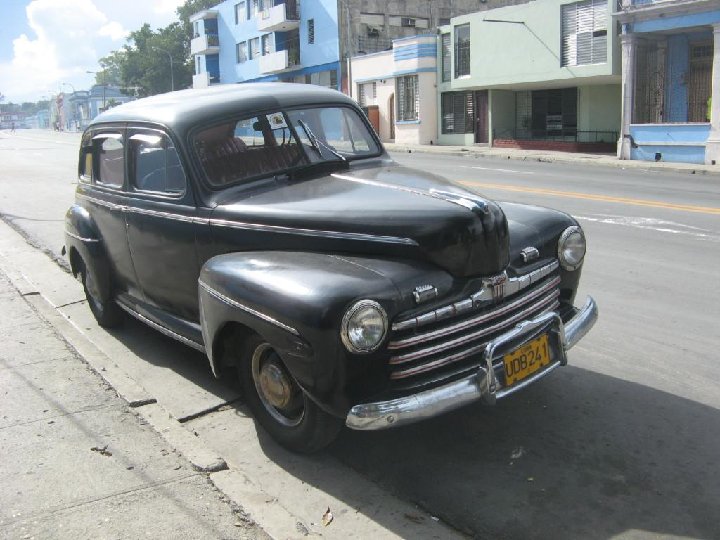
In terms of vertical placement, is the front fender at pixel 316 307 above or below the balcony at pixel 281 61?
below

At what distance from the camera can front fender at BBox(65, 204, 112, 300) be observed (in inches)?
224

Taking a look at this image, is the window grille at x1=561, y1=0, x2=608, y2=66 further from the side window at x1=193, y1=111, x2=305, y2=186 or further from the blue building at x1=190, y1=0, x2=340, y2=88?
the side window at x1=193, y1=111, x2=305, y2=186

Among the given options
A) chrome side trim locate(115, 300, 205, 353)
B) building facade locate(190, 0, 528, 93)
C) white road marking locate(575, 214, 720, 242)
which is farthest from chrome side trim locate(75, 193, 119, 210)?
building facade locate(190, 0, 528, 93)

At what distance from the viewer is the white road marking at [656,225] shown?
9.30m

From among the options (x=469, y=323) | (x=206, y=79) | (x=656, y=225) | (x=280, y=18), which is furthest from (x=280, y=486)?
(x=206, y=79)

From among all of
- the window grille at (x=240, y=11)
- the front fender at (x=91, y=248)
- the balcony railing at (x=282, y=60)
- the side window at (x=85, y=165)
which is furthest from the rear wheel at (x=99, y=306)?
the window grille at (x=240, y=11)

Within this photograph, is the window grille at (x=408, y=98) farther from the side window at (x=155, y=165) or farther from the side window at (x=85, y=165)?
the side window at (x=155, y=165)

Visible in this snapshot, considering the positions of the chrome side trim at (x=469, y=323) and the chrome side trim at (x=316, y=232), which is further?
the chrome side trim at (x=316, y=232)

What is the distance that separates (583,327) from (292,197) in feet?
5.97

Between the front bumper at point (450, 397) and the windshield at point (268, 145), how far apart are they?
185cm

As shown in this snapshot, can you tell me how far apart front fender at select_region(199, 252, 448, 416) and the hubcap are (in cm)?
29

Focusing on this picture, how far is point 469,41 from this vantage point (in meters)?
33.0

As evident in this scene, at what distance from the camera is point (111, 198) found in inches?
214

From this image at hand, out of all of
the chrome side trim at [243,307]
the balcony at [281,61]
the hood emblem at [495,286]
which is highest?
the balcony at [281,61]
